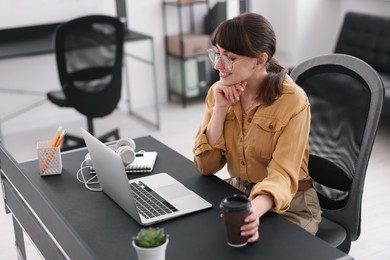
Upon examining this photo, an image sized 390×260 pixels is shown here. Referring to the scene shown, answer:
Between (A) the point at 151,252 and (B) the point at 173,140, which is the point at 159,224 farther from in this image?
(B) the point at 173,140

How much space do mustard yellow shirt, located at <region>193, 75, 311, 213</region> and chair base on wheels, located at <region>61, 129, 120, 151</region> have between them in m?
2.31

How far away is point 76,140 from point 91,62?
61 cm

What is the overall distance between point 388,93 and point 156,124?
5.44 feet

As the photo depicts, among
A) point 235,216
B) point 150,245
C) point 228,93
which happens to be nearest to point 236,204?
point 235,216

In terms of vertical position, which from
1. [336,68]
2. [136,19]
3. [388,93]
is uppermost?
[336,68]

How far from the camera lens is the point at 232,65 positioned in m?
1.85

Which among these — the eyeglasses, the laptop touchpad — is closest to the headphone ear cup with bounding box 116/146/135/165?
the laptop touchpad

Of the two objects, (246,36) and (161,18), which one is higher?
(246,36)

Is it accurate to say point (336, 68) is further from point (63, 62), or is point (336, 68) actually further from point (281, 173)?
point (63, 62)

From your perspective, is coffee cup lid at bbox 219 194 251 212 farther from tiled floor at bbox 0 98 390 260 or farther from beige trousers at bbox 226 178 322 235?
tiled floor at bbox 0 98 390 260

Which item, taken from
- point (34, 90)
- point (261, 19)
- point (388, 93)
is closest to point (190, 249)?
point (261, 19)

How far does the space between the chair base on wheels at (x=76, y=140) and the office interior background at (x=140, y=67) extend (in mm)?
215

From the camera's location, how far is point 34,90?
4.82 metres

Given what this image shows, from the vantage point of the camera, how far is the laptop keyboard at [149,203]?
69.5 inches
